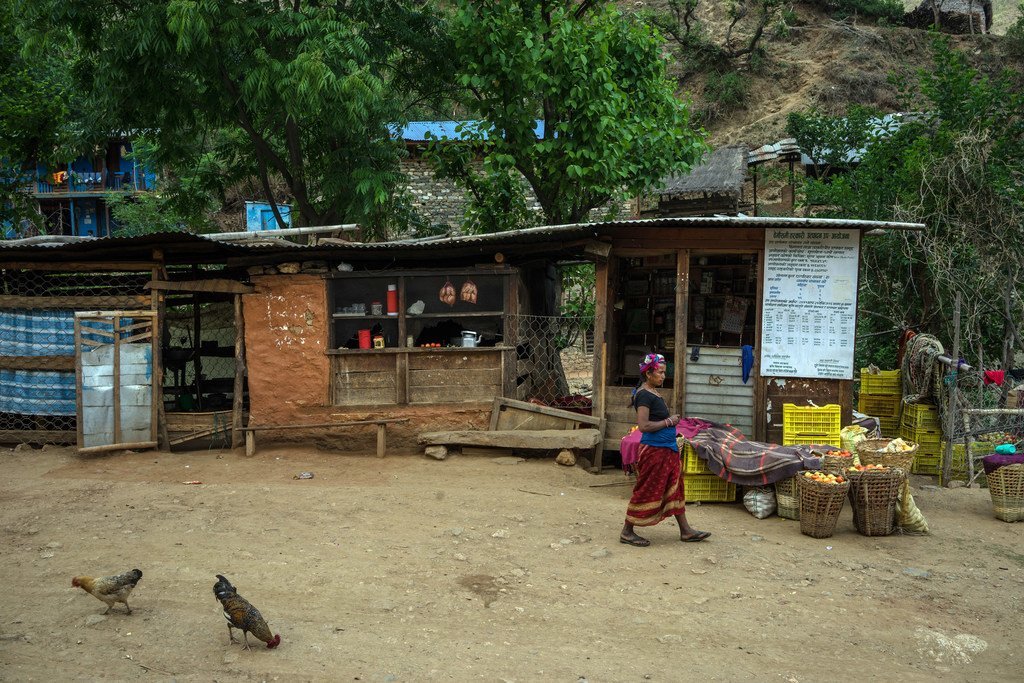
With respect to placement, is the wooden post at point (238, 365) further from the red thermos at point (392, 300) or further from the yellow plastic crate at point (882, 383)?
the yellow plastic crate at point (882, 383)

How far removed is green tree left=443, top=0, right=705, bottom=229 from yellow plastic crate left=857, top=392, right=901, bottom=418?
438cm

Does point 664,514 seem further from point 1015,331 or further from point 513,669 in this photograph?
point 1015,331

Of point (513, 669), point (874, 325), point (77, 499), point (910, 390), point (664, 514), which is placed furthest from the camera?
point (874, 325)

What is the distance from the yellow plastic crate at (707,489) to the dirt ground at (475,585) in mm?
190

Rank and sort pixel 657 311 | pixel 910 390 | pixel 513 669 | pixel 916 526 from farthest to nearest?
pixel 657 311, pixel 910 390, pixel 916 526, pixel 513 669

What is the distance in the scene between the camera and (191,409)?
1077cm

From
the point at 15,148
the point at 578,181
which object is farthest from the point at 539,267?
the point at 15,148

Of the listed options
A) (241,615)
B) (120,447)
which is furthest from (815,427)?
(120,447)

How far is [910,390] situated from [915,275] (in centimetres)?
365

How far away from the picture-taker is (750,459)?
7898 mm

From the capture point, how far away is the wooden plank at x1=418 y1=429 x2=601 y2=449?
9.50 m

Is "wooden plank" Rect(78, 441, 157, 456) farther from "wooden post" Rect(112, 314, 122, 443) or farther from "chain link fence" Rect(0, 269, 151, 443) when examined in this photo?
"chain link fence" Rect(0, 269, 151, 443)

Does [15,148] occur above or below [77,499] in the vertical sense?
above

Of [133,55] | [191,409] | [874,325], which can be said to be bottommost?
[191,409]
